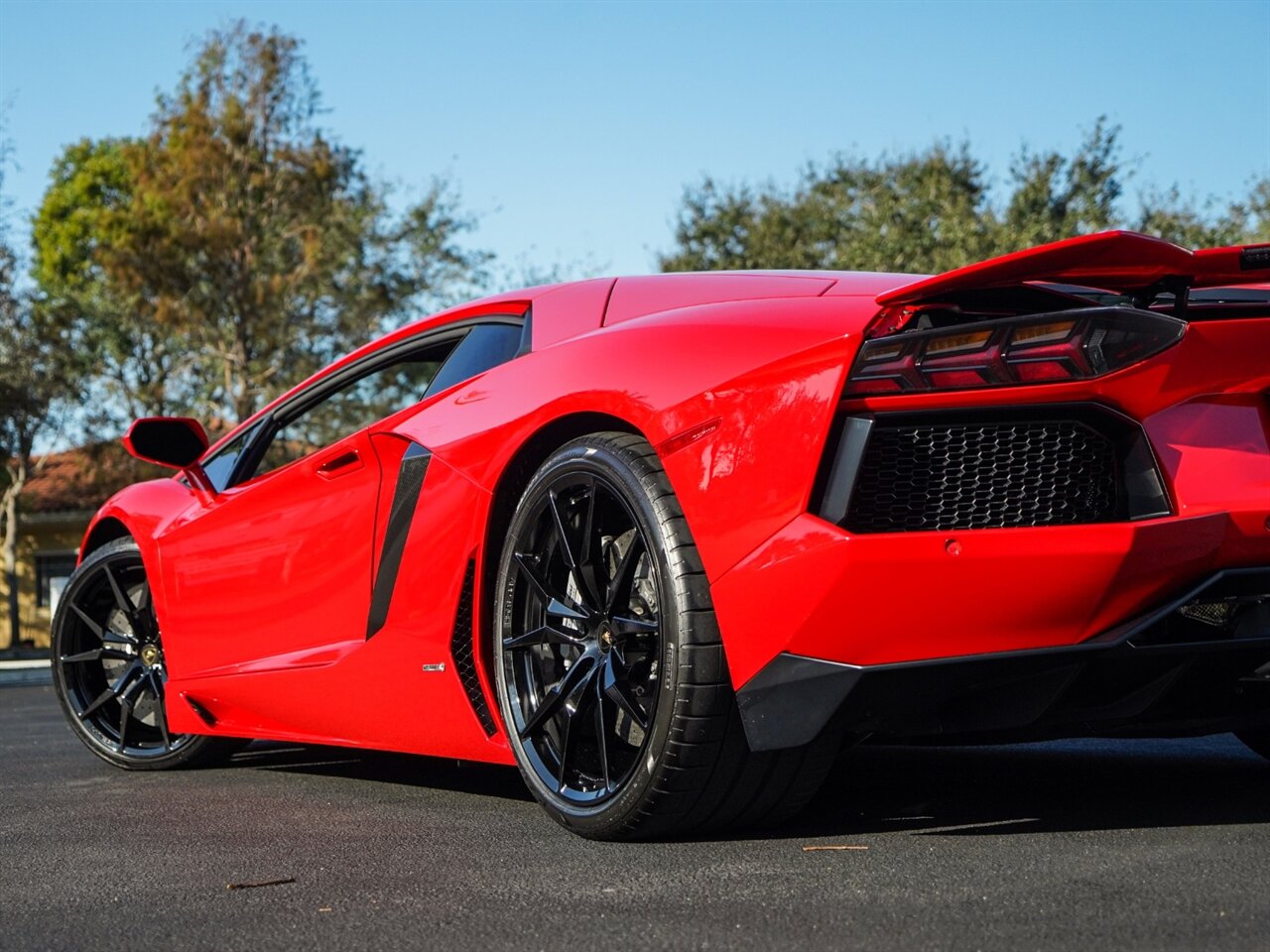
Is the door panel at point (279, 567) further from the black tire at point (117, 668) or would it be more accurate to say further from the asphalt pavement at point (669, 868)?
the asphalt pavement at point (669, 868)

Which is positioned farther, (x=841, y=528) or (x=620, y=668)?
(x=620, y=668)

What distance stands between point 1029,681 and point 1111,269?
78 cm

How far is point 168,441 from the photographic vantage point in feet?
17.2

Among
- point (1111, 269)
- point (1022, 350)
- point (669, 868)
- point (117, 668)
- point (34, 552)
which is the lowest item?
point (34, 552)

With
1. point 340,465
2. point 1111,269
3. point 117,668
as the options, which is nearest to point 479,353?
point 340,465

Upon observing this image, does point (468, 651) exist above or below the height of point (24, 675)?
above

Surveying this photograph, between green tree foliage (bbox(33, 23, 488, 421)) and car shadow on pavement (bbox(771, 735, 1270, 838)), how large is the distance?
87.8 feet

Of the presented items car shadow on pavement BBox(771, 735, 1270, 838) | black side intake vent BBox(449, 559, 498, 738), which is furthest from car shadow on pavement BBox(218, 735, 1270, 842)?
black side intake vent BBox(449, 559, 498, 738)

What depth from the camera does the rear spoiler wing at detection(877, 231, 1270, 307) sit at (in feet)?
9.11

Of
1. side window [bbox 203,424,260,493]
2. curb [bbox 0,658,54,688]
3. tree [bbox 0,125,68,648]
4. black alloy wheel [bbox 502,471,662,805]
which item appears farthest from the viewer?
tree [bbox 0,125,68,648]

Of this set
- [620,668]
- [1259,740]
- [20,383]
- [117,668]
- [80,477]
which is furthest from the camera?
[80,477]

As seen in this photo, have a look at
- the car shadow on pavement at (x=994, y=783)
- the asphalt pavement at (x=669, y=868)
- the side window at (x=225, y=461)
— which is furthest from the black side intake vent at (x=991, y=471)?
the side window at (x=225, y=461)

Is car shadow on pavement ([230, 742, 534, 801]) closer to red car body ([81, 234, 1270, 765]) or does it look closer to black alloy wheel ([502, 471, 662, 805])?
black alloy wheel ([502, 471, 662, 805])

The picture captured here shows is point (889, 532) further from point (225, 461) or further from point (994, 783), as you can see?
point (225, 461)
